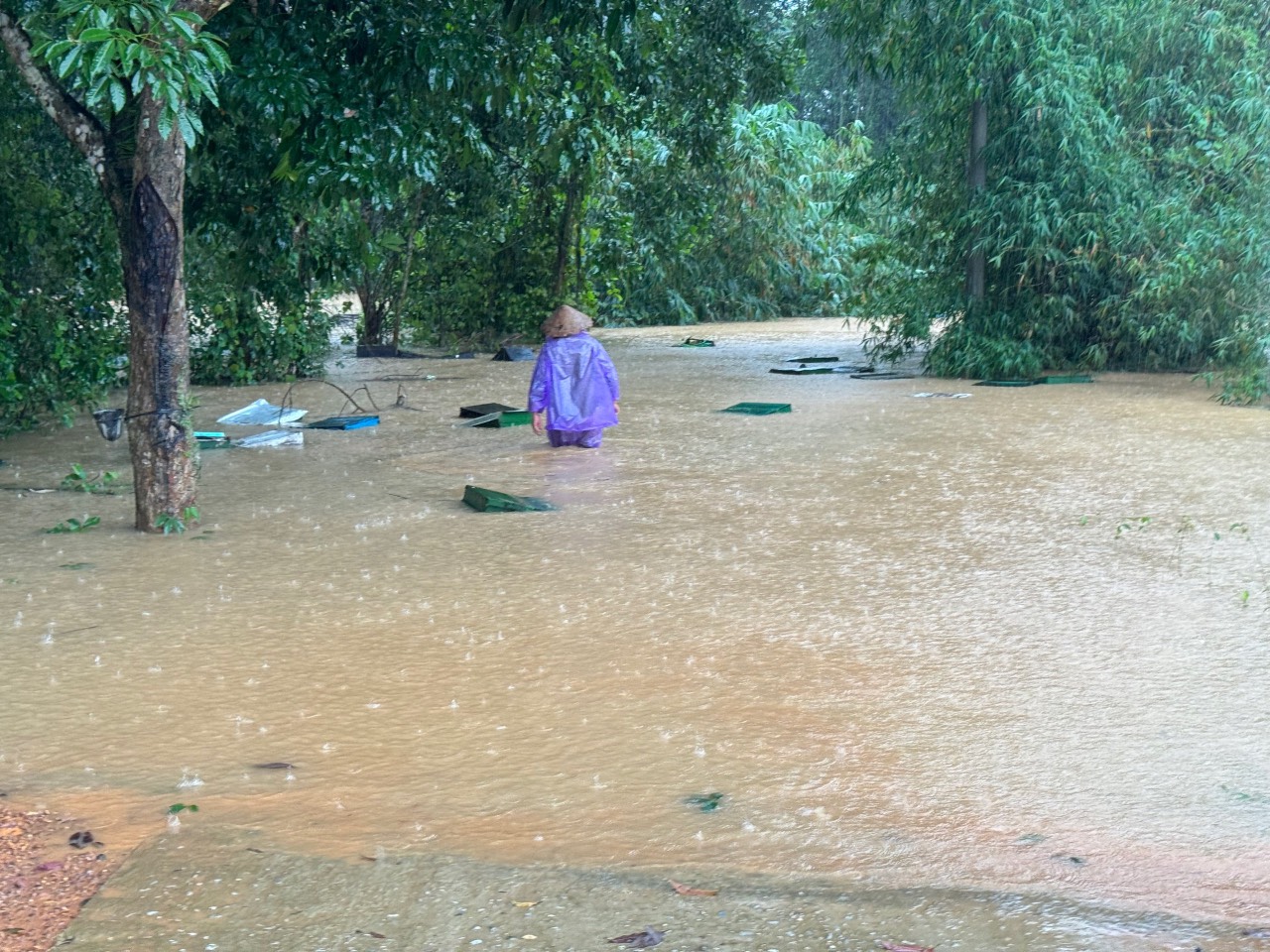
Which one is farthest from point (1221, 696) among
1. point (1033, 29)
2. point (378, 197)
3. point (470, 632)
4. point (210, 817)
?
point (1033, 29)

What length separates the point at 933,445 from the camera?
10.7 meters

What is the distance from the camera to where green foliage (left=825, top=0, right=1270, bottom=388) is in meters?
14.5

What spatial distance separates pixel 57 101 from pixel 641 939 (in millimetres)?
6073

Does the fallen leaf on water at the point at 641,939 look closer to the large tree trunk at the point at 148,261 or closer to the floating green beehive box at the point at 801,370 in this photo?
the large tree trunk at the point at 148,261

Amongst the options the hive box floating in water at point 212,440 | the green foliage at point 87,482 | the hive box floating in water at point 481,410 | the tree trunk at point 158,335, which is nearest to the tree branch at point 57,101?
the tree trunk at point 158,335

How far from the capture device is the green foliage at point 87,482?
348 inches

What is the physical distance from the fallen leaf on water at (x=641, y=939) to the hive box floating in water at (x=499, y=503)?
5220 millimetres

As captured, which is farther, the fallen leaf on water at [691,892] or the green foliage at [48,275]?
the green foliage at [48,275]

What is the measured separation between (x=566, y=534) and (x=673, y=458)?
286 cm

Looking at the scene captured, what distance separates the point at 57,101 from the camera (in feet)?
23.9

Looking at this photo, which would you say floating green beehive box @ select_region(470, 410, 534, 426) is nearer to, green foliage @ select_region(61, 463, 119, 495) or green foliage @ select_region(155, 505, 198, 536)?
green foliage @ select_region(61, 463, 119, 495)

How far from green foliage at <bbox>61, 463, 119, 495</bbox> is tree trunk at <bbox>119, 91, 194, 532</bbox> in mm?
1430

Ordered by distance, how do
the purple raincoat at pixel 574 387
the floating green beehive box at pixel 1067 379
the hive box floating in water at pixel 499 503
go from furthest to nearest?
the floating green beehive box at pixel 1067 379, the purple raincoat at pixel 574 387, the hive box floating in water at pixel 499 503

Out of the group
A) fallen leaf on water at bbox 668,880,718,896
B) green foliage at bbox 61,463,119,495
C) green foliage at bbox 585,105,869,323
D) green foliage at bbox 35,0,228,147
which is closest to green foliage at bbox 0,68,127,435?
green foliage at bbox 61,463,119,495
